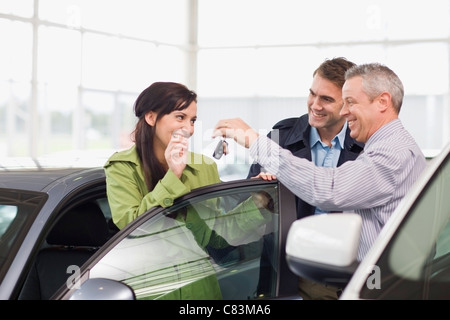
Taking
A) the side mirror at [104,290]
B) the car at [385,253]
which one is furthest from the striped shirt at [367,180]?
the side mirror at [104,290]

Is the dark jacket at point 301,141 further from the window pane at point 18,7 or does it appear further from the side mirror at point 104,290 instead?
the window pane at point 18,7

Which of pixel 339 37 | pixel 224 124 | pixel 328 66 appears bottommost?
pixel 224 124

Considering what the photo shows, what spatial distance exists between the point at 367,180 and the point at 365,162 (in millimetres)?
69

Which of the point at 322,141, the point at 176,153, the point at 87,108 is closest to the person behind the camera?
the point at 176,153

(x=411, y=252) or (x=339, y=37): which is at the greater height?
(x=339, y=37)

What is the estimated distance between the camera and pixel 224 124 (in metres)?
2.13

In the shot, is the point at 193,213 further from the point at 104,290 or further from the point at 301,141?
the point at 301,141

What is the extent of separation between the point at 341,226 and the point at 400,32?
41.2ft

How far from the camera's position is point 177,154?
91.4 inches

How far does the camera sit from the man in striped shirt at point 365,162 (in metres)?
1.87

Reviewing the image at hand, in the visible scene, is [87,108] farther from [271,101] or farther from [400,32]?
[400,32]

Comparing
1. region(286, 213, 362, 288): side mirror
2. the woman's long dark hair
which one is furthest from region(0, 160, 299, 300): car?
region(286, 213, 362, 288): side mirror

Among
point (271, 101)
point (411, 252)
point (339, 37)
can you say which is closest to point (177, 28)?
point (271, 101)

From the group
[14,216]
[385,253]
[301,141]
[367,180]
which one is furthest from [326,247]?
[14,216]
